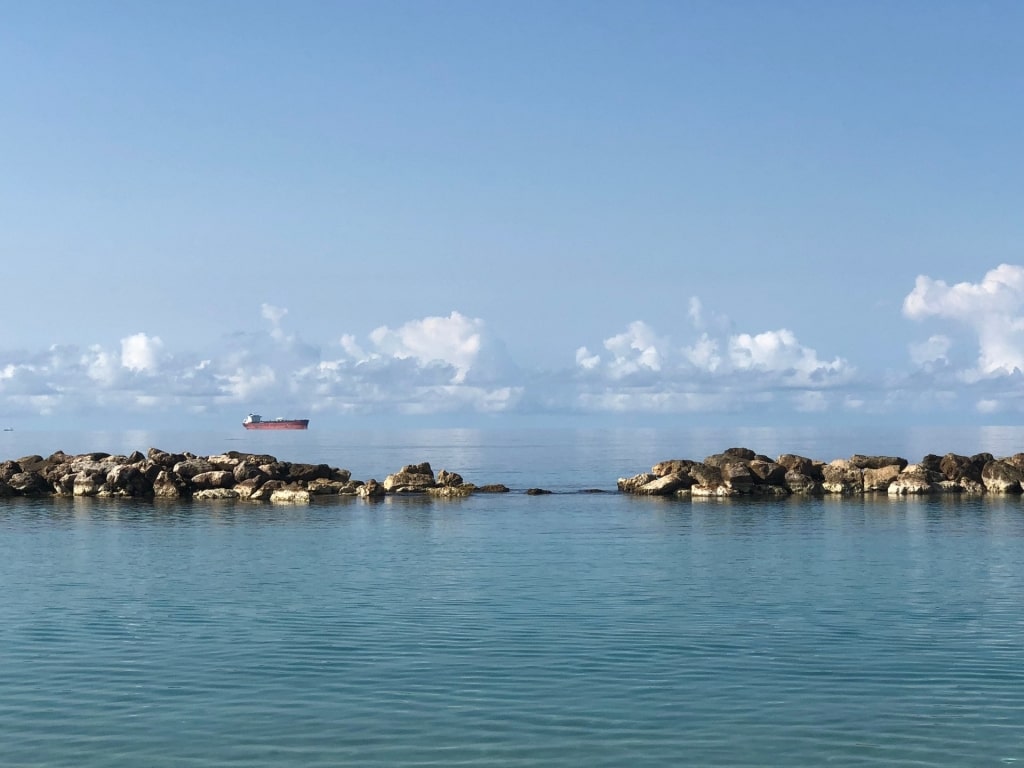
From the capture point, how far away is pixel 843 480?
9288 centimetres

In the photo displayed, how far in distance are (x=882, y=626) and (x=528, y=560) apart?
20615mm

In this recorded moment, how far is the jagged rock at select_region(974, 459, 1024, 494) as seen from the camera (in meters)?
89.9

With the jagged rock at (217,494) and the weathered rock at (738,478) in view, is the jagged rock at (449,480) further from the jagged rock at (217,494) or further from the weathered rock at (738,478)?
the weathered rock at (738,478)

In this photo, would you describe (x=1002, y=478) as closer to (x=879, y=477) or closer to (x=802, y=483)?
(x=879, y=477)

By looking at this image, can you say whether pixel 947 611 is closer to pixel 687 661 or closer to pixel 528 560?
pixel 687 661

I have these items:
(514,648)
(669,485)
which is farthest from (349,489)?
(514,648)

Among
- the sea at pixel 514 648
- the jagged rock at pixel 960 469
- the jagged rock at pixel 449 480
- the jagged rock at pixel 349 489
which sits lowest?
the sea at pixel 514 648

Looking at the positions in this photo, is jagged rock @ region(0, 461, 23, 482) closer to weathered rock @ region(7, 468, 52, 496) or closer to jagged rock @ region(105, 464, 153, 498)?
weathered rock @ region(7, 468, 52, 496)

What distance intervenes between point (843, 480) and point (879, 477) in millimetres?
3150

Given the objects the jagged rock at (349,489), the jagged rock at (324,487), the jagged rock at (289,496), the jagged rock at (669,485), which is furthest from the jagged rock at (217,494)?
the jagged rock at (669,485)

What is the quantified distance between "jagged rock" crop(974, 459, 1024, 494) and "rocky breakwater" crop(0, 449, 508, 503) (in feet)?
144

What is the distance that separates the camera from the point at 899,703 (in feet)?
83.8

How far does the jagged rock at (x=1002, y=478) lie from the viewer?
89.9m

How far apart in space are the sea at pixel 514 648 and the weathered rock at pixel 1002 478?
93.9 feet
